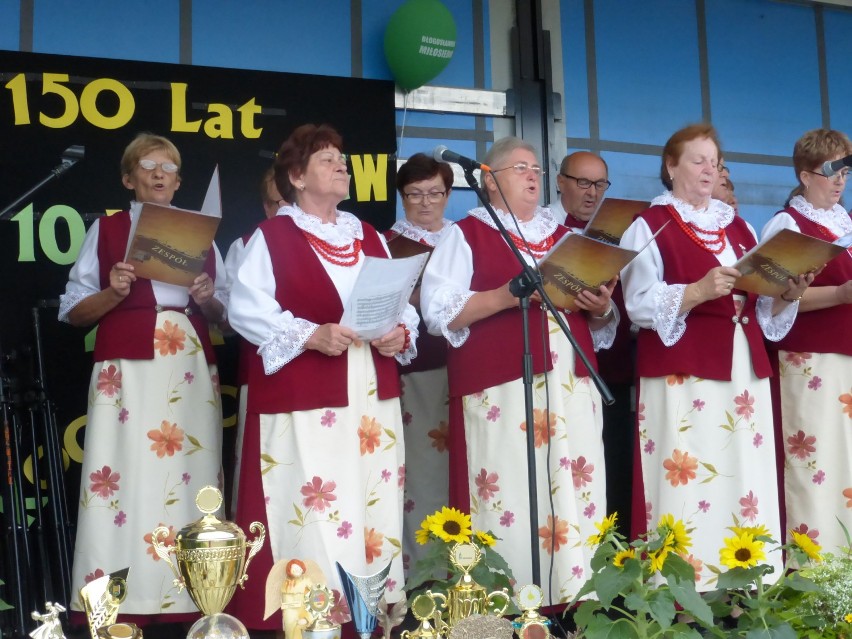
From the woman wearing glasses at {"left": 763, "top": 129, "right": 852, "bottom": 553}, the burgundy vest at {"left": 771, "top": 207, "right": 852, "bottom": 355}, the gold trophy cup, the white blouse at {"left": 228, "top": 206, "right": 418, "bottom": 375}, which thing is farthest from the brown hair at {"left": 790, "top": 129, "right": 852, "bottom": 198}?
the gold trophy cup

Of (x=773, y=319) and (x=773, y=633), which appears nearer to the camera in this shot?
(x=773, y=633)

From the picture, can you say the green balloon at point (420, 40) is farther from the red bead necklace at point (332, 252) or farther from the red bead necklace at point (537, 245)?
the red bead necklace at point (332, 252)

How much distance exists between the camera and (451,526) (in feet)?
10.2

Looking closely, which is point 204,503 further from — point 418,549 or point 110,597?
point 418,549

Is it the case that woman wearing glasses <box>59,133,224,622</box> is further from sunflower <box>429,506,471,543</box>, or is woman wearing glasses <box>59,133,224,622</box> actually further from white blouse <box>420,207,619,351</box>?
sunflower <box>429,506,471,543</box>

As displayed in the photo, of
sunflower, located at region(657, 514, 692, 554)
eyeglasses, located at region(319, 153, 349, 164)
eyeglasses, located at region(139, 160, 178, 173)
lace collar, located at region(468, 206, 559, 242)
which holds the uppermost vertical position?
eyeglasses, located at region(139, 160, 178, 173)

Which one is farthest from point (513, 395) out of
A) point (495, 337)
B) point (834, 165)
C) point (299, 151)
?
point (834, 165)

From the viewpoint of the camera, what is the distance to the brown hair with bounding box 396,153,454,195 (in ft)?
14.4

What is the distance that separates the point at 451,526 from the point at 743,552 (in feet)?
2.47

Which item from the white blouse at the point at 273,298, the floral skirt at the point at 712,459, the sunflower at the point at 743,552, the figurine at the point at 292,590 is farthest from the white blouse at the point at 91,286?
the sunflower at the point at 743,552

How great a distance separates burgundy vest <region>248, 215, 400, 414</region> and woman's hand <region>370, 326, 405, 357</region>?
0.04 meters

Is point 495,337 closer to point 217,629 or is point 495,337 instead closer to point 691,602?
point 691,602

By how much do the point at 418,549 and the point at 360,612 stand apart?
152 cm

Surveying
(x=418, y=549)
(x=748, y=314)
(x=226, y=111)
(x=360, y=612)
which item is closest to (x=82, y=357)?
(x=226, y=111)
